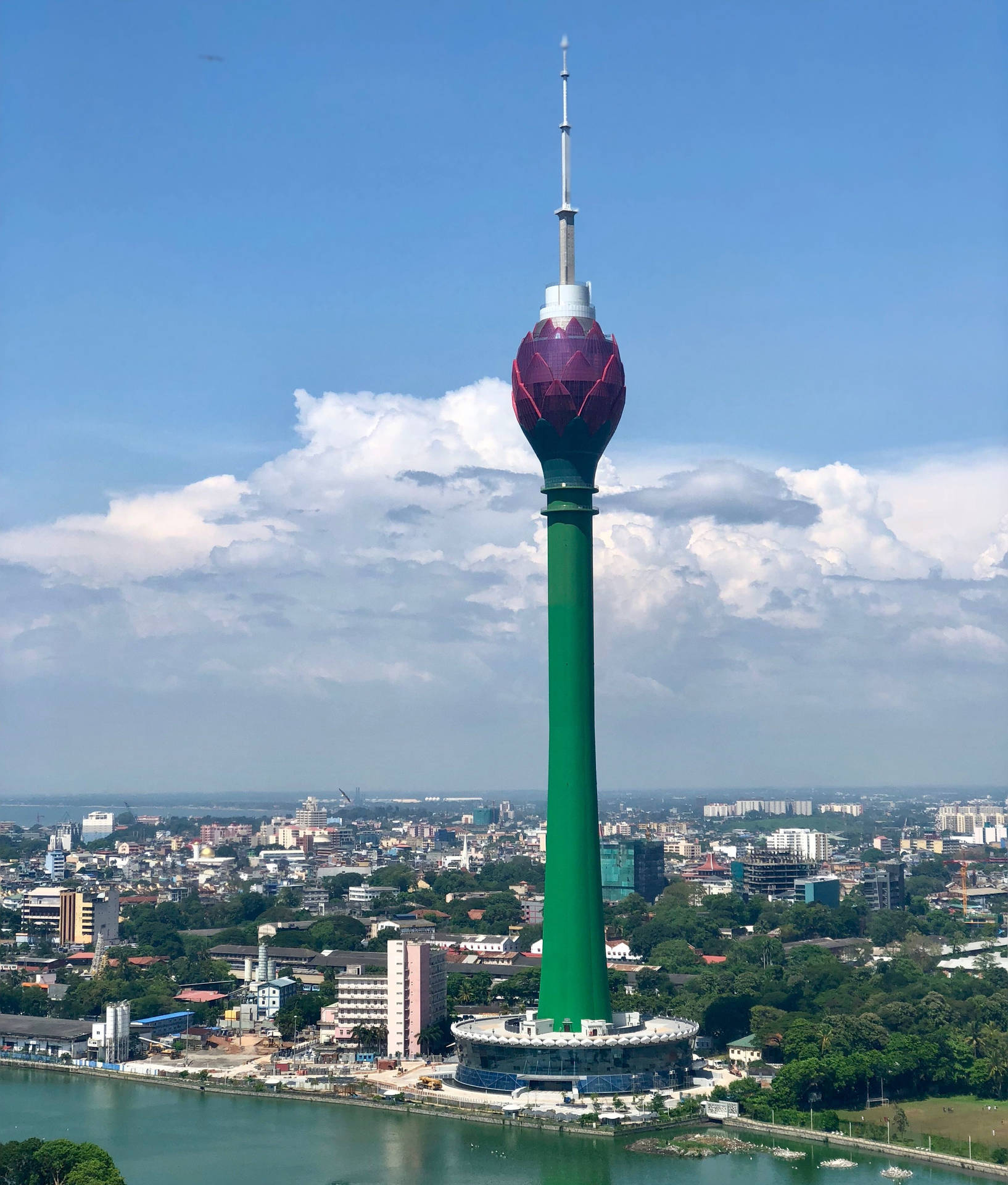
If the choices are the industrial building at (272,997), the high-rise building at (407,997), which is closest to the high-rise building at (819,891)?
the industrial building at (272,997)

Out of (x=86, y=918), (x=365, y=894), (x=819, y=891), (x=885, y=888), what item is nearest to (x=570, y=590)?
(x=86, y=918)

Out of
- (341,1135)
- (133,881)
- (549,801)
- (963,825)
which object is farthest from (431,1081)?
(963,825)

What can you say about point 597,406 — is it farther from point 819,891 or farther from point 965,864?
point 965,864

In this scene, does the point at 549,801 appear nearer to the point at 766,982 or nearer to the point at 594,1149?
the point at 594,1149

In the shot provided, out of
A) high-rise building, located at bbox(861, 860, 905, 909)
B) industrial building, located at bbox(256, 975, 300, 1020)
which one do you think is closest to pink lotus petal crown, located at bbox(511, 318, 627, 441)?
industrial building, located at bbox(256, 975, 300, 1020)

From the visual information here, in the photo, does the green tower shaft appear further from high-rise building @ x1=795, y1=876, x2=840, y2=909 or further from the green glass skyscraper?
high-rise building @ x1=795, y1=876, x2=840, y2=909

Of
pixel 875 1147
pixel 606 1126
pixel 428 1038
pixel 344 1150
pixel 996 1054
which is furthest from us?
pixel 428 1038
